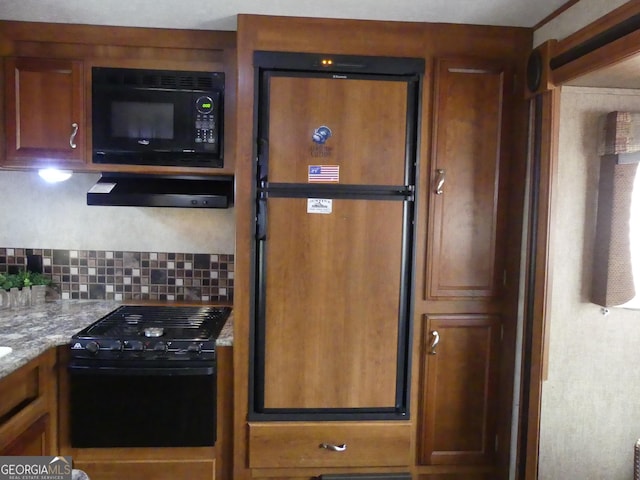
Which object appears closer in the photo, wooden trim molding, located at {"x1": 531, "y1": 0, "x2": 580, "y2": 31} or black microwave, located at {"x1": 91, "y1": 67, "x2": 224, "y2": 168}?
wooden trim molding, located at {"x1": 531, "y1": 0, "x2": 580, "y2": 31}

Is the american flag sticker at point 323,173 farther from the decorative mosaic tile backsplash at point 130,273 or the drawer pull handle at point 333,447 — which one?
the drawer pull handle at point 333,447

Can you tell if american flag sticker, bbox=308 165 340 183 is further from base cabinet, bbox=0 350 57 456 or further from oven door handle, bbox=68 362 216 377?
base cabinet, bbox=0 350 57 456

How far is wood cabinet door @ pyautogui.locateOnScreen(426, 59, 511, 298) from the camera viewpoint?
191cm

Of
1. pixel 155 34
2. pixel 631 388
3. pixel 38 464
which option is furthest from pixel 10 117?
pixel 631 388

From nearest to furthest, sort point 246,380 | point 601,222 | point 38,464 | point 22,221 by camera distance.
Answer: point 38,464 → point 601,222 → point 246,380 → point 22,221

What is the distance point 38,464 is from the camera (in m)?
1.35

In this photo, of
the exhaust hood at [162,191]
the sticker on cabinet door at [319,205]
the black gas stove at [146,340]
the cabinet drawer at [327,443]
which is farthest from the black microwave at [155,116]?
the cabinet drawer at [327,443]

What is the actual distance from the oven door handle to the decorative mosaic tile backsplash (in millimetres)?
646

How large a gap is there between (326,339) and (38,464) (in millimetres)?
1091

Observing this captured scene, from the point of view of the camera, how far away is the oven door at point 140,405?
1830mm

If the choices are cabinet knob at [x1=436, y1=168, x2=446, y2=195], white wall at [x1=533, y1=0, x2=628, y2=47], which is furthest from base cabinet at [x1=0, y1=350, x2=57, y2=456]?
white wall at [x1=533, y1=0, x2=628, y2=47]

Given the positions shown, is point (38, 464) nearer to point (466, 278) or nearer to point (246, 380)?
point (246, 380)

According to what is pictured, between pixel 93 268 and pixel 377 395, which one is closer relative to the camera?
pixel 377 395

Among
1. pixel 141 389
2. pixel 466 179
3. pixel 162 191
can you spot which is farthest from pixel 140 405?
pixel 466 179
